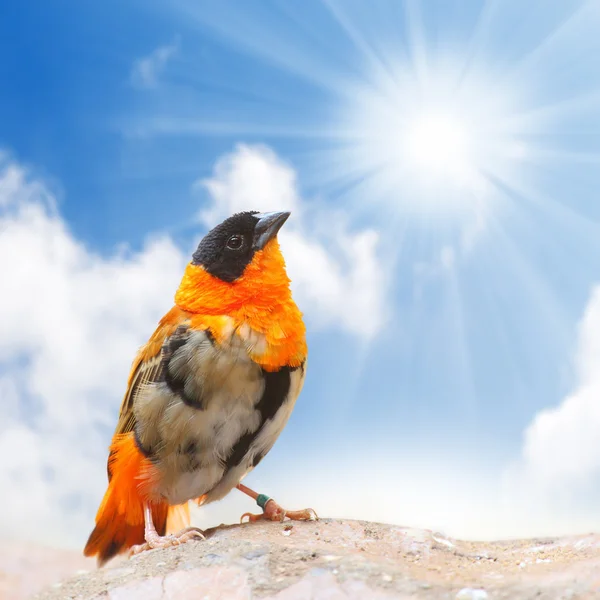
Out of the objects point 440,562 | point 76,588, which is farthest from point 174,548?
point 440,562

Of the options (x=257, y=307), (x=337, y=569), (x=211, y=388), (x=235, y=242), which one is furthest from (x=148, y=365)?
(x=337, y=569)

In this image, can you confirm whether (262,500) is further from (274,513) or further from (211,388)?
(211,388)

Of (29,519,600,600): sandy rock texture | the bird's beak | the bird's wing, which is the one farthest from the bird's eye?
(29,519,600,600): sandy rock texture

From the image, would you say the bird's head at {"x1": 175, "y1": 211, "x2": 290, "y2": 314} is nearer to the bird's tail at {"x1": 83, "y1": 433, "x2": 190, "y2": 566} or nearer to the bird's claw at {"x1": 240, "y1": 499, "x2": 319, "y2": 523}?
the bird's tail at {"x1": 83, "y1": 433, "x2": 190, "y2": 566}

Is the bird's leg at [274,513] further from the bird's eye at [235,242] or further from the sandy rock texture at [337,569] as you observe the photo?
the bird's eye at [235,242]

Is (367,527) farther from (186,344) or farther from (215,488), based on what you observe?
(186,344)

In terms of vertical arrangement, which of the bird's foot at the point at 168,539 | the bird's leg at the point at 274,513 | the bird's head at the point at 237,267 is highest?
the bird's head at the point at 237,267

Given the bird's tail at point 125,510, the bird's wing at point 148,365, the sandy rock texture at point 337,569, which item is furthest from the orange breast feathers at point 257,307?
the sandy rock texture at point 337,569
